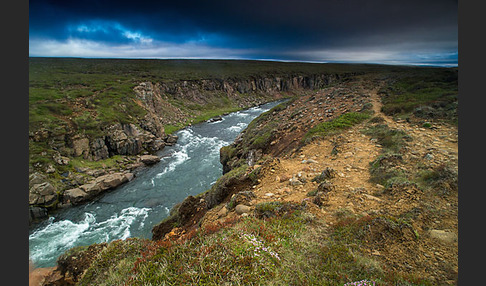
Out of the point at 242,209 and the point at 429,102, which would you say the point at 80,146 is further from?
the point at 429,102

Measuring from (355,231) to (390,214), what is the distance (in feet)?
3.82

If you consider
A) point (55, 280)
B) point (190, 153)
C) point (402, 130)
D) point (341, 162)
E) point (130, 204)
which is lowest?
point (130, 204)

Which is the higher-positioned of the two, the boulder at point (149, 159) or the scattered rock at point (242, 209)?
the scattered rock at point (242, 209)

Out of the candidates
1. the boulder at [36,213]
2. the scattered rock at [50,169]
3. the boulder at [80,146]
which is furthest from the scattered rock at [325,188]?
the boulder at [80,146]

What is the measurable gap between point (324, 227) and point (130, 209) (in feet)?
61.4

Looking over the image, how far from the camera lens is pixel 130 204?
1922 centimetres

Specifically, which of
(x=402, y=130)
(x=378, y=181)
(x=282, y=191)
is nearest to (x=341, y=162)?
(x=378, y=181)

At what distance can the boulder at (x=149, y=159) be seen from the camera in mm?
27734

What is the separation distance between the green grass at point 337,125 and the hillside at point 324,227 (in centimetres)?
130

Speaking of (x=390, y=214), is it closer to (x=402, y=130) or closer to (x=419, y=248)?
(x=419, y=248)

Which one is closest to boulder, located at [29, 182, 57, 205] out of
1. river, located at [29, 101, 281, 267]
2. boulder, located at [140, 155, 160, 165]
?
river, located at [29, 101, 281, 267]

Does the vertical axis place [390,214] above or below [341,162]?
below

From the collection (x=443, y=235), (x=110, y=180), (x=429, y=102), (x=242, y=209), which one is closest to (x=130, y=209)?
(x=110, y=180)

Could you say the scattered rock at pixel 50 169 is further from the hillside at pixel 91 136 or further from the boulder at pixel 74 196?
the boulder at pixel 74 196
